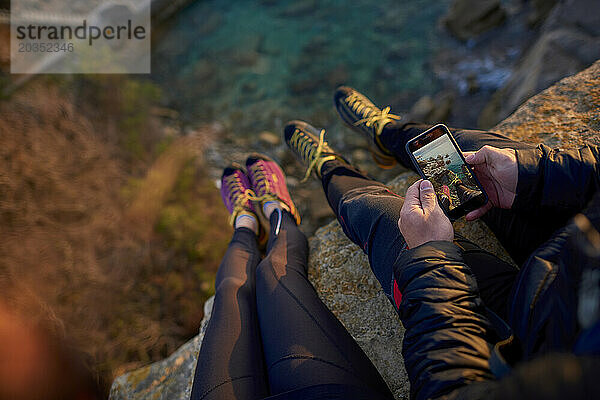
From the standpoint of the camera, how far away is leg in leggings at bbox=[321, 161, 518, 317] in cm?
91

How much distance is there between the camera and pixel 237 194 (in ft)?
7.01

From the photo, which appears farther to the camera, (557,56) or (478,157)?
(557,56)

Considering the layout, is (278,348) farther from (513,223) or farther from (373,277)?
(513,223)

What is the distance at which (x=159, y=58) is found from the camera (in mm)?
5012

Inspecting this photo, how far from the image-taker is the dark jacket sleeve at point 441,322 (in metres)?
0.65

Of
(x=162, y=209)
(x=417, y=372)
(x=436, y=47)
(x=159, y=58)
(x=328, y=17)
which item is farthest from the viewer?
(x=159, y=58)

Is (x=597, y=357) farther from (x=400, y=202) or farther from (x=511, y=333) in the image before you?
(x=400, y=202)

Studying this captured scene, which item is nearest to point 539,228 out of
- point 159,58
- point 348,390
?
point 348,390

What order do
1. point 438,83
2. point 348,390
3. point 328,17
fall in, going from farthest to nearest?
point 328,17 → point 438,83 → point 348,390

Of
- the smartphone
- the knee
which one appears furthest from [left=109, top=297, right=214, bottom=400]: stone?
the smartphone

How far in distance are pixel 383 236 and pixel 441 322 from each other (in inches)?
17.3

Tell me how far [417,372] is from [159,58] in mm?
5657

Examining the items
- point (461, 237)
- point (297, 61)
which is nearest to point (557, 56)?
point (461, 237)

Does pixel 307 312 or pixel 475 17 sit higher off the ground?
pixel 475 17
